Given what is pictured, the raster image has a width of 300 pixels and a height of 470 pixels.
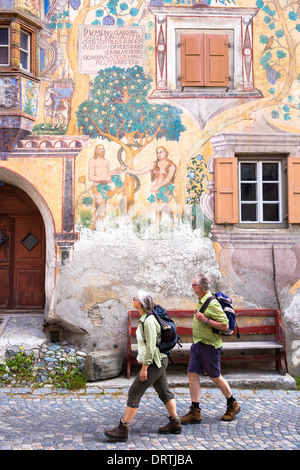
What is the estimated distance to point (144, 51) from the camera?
7750 millimetres

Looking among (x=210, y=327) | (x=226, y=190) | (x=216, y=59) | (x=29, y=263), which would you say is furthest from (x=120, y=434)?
(x=216, y=59)

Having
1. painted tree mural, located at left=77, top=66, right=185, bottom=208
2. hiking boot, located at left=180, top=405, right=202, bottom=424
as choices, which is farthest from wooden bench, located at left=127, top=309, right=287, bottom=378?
painted tree mural, located at left=77, top=66, right=185, bottom=208

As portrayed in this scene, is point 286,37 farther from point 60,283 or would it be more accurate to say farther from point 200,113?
point 60,283

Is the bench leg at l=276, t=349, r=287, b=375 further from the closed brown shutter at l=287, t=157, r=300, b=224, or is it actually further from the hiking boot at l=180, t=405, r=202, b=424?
the hiking boot at l=180, t=405, r=202, b=424

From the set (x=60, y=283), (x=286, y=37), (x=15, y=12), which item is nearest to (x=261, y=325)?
(x=60, y=283)

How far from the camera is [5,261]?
8.79 meters

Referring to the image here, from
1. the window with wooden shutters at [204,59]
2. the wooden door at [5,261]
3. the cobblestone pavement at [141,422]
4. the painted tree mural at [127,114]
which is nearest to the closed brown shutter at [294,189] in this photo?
the window with wooden shutters at [204,59]

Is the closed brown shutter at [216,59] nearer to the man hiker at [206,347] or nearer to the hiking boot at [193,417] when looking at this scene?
the man hiker at [206,347]

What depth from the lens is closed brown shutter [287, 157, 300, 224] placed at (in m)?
7.62

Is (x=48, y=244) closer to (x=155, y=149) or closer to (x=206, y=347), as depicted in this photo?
(x=155, y=149)

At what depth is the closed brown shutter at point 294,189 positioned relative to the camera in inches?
300

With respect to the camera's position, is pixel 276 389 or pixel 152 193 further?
pixel 152 193

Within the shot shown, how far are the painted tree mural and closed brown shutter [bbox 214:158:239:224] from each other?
35.5 inches

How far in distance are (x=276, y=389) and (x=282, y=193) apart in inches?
125
